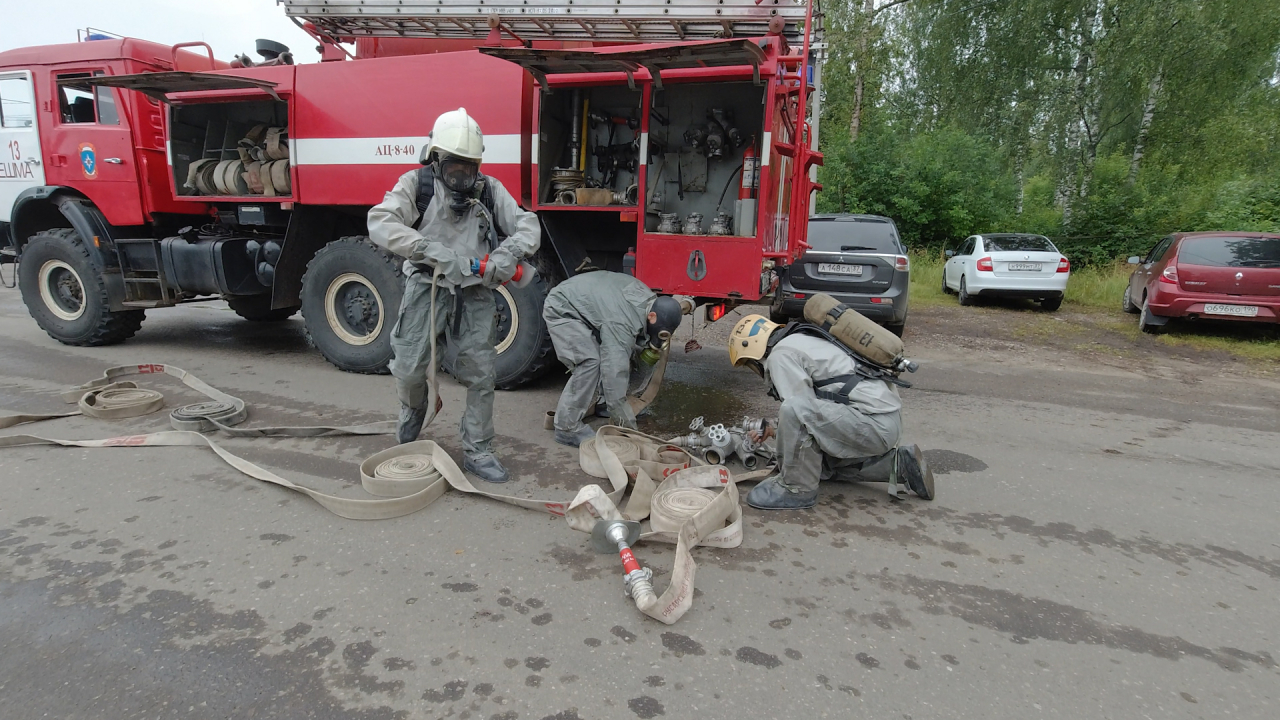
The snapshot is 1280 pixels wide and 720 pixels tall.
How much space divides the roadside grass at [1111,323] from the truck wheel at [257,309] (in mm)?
9364

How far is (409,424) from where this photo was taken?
3.99 metres

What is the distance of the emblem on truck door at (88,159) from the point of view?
20.8 ft

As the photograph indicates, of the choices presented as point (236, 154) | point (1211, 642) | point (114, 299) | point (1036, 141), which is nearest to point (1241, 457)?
point (1211, 642)

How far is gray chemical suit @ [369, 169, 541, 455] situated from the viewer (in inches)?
138

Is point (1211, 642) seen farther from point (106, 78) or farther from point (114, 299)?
point (114, 299)

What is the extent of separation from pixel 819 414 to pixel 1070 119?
17.2 meters

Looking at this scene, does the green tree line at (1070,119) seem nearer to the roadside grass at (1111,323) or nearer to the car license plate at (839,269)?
the roadside grass at (1111,323)

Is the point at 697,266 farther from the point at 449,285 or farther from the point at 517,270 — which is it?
the point at 449,285

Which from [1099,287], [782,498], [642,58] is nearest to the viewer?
[782,498]

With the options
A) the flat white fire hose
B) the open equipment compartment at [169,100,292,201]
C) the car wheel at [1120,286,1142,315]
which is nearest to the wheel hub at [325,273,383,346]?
the open equipment compartment at [169,100,292,201]

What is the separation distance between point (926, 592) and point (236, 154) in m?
6.77

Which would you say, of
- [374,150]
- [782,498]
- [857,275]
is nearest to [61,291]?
[374,150]

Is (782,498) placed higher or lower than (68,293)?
lower

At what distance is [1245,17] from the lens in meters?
14.3
